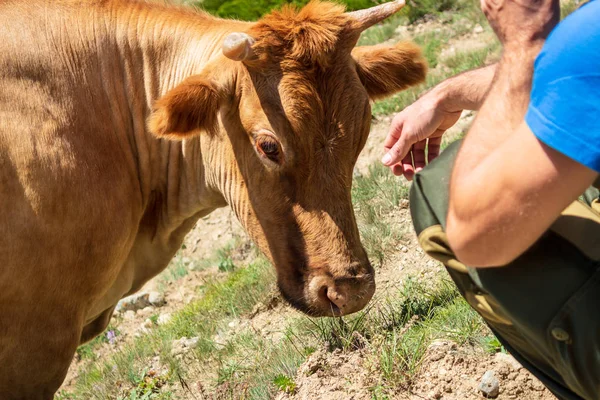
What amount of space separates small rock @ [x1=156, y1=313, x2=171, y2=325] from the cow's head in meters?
3.72

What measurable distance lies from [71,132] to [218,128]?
90 centimetres

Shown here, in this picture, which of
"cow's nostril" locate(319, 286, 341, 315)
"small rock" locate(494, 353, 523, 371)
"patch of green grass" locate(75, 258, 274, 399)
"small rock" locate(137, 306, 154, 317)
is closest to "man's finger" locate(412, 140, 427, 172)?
"cow's nostril" locate(319, 286, 341, 315)

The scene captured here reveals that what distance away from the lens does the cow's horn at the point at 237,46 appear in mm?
4254

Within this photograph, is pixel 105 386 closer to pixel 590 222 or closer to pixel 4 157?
pixel 4 157

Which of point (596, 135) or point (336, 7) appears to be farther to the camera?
point (336, 7)

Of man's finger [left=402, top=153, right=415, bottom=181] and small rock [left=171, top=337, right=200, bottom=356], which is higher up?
man's finger [left=402, top=153, right=415, bottom=181]

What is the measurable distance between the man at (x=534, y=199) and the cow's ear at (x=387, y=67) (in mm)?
1798

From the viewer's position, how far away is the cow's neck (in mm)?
5129

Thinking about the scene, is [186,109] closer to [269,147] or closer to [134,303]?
[269,147]

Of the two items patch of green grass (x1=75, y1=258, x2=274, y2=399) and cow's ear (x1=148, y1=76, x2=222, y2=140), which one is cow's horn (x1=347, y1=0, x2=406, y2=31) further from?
patch of green grass (x1=75, y1=258, x2=274, y2=399)

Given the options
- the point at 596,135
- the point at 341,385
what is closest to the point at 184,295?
the point at 341,385

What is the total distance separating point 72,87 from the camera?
479cm

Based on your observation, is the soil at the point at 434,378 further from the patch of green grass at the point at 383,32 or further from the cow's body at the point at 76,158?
the patch of green grass at the point at 383,32

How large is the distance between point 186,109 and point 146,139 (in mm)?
803
